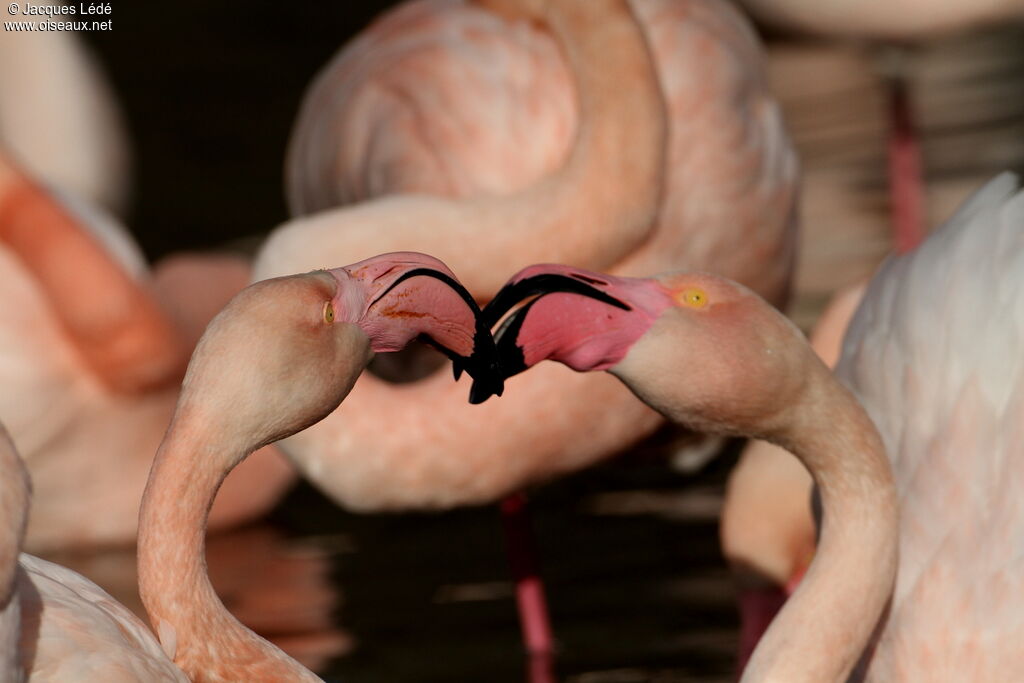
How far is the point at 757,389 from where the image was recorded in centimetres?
310

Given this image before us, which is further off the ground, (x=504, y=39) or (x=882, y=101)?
(x=504, y=39)

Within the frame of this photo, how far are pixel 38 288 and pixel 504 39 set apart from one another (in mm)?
1640

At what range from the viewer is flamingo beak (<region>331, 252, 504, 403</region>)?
2.98m

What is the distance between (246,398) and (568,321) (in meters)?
0.57

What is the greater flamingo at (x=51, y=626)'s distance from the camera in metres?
2.58

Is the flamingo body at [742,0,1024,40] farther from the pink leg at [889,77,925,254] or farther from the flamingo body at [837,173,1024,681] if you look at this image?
the flamingo body at [837,173,1024,681]

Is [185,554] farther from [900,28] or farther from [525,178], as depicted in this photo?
[900,28]

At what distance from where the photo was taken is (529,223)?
435 cm

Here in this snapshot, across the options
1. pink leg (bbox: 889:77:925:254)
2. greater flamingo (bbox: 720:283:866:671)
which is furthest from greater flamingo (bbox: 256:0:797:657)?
pink leg (bbox: 889:77:925:254)

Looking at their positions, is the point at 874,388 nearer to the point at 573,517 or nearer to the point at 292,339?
the point at 292,339

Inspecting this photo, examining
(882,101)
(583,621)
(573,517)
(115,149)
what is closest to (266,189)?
(115,149)

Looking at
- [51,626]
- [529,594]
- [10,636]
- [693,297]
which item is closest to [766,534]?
[529,594]

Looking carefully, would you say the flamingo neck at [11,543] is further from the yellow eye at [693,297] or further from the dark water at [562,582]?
the dark water at [562,582]

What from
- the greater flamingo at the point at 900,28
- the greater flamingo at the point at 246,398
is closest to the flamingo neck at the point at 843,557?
the greater flamingo at the point at 246,398
